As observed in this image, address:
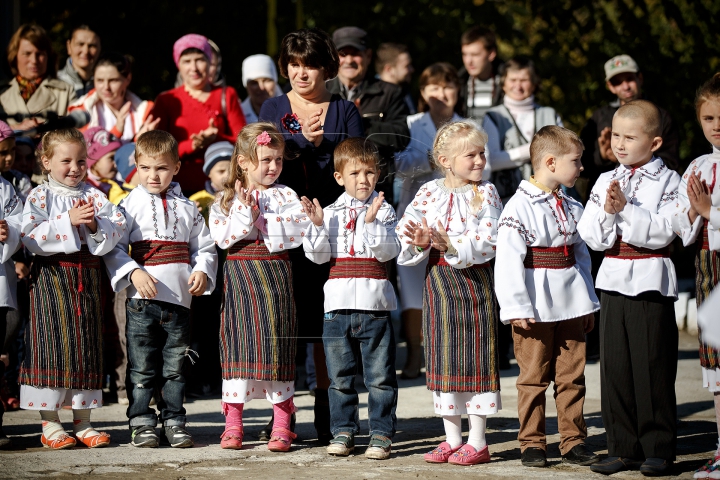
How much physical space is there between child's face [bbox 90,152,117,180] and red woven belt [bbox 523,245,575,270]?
326 cm

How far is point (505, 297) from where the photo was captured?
5145 millimetres

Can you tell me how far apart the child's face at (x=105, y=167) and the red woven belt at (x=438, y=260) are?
9.09 ft

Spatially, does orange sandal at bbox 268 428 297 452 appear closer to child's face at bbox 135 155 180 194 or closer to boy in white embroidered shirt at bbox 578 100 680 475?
child's face at bbox 135 155 180 194

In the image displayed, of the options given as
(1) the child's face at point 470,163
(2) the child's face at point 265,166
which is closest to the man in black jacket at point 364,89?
(2) the child's face at point 265,166

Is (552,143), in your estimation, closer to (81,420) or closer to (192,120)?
(81,420)

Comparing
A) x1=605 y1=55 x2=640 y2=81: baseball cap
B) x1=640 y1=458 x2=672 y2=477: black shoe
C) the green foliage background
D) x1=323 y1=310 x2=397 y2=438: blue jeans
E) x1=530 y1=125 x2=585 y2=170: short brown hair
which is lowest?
x1=640 y1=458 x2=672 y2=477: black shoe

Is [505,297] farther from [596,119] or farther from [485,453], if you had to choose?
[596,119]

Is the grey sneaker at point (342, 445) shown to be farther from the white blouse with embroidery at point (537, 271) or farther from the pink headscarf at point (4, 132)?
the pink headscarf at point (4, 132)

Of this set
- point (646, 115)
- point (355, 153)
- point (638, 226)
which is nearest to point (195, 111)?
point (355, 153)

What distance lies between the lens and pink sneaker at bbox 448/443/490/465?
520 centimetres

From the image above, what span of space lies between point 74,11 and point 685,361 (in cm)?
665

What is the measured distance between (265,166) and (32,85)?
2989mm

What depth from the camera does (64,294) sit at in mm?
5594

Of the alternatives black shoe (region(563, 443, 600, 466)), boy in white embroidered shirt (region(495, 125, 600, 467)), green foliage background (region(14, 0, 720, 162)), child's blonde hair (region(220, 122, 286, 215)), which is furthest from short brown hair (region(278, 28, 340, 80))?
green foliage background (region(14, 0, 720, 162))
